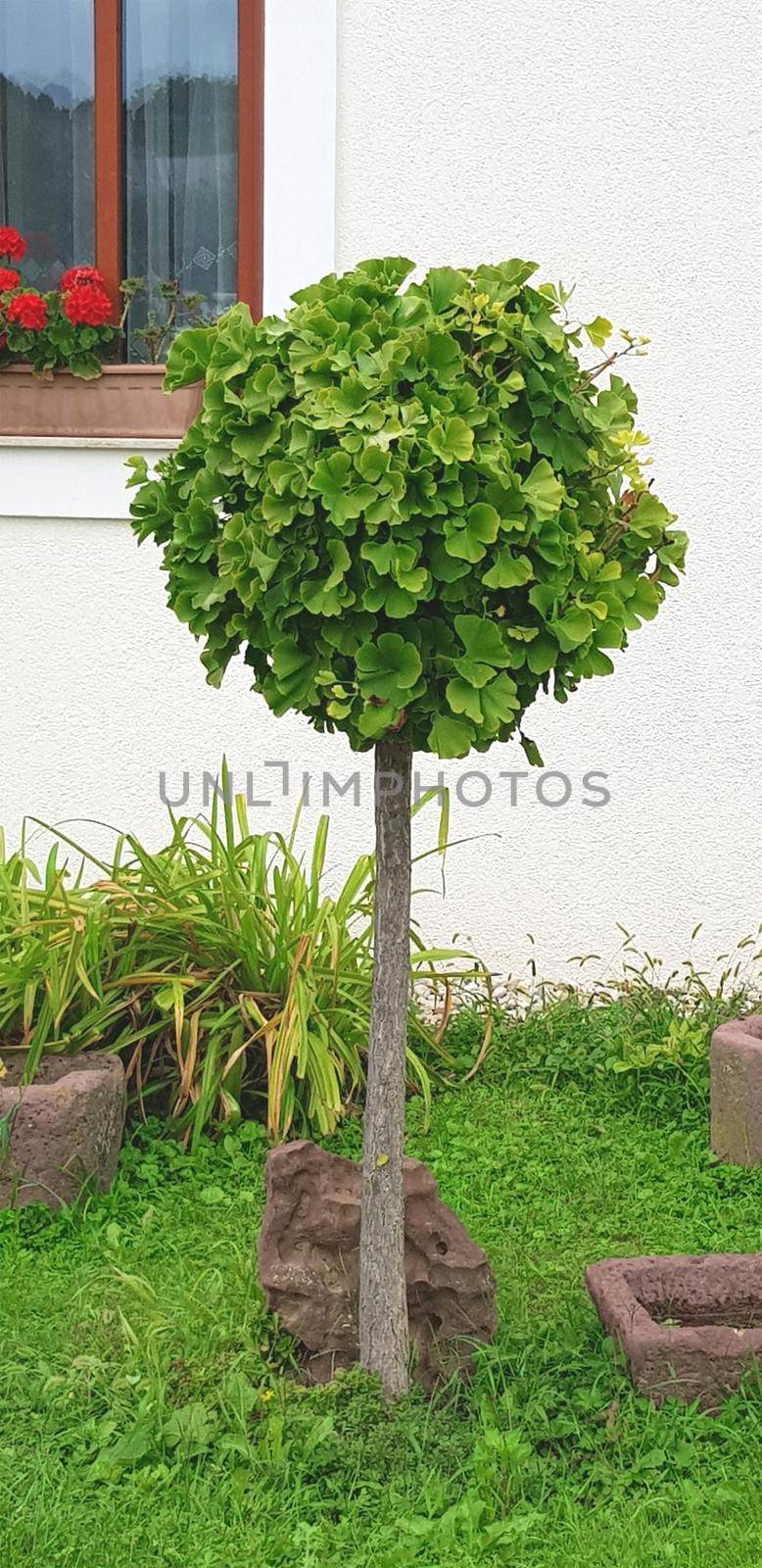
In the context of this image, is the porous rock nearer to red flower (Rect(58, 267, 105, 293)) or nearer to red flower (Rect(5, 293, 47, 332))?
red flower (Rect(5, 293, 47, 332))

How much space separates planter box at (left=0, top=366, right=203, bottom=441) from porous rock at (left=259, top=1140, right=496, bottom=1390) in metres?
2.58

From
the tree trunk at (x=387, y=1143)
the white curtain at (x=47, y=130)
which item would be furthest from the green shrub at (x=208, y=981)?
the white curtain at (x=47, y=130)

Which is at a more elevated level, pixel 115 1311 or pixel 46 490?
pixel 46 490

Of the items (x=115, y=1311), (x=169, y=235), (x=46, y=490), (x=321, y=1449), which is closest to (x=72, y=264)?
(x=169, y=235)

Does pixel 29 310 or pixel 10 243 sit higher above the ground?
pixel 10 243

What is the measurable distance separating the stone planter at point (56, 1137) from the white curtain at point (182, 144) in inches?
102

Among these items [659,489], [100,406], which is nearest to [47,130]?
[100,406]

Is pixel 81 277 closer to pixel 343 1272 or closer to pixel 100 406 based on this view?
pixel 100 406

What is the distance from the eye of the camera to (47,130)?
5.13 metres

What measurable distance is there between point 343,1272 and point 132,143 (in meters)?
3.64

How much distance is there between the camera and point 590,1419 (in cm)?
283

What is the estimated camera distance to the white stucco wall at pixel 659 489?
474 centimetres

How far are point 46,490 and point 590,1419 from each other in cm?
318

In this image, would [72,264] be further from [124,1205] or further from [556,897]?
[124,1205]
